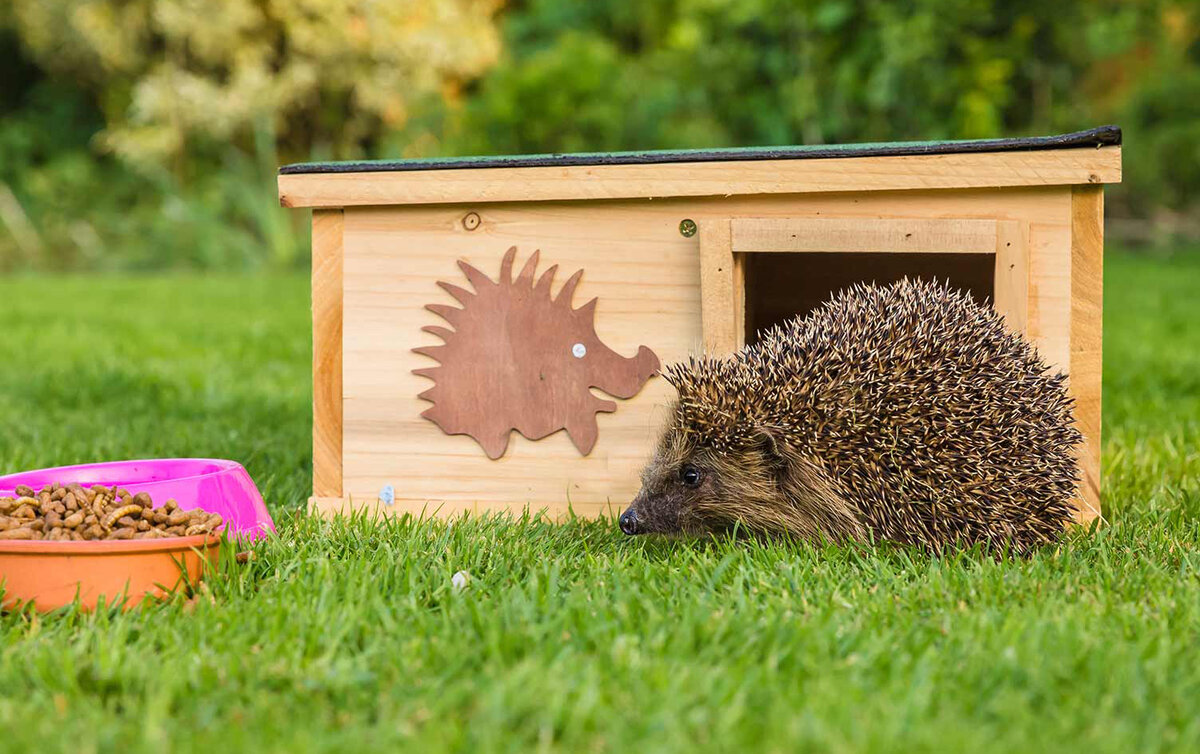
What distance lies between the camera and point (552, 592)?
2830 mm

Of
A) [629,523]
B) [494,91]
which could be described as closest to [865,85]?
[494,91]

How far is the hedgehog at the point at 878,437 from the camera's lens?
3295mm

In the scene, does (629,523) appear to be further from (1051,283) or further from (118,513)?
(1051,283)

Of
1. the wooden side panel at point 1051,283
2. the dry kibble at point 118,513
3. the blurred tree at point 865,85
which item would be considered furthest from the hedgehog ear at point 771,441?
the blurred tree at point 865,85

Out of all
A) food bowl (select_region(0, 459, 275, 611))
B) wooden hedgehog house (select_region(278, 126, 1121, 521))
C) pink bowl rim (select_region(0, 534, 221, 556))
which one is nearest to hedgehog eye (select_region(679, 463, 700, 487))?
wooden hedgehog house (select_region(278, 126, 1121, 521))

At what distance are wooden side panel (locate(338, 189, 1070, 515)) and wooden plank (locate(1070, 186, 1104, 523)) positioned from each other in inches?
19.1

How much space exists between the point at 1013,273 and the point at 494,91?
1260 centimetres

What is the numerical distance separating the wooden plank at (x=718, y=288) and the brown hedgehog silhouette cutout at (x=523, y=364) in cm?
23

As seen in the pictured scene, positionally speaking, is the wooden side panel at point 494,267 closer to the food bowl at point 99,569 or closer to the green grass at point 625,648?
the green grass at point 625,648

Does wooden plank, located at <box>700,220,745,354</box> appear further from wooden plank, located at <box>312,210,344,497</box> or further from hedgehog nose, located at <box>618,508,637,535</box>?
wooden plank, located at <box>312,210,344,497</box>

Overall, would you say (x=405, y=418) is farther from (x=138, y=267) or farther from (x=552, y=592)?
(x=138, y=267)

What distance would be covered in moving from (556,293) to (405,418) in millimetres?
646

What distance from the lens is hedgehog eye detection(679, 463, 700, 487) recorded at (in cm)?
353

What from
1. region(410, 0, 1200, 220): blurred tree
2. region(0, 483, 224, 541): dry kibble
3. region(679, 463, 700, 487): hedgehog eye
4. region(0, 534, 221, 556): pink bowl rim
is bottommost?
region(0, 534, 221, 556): pink bowl rim
